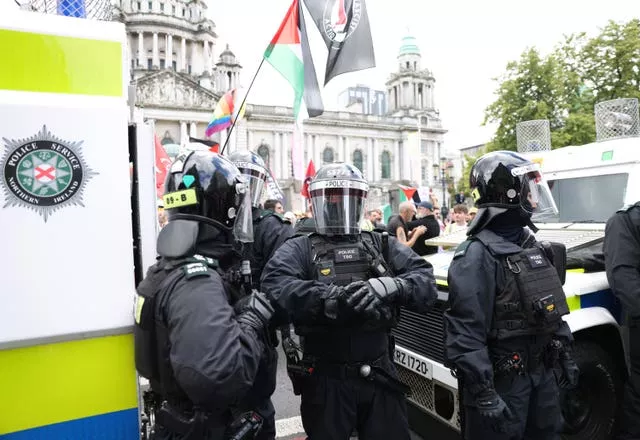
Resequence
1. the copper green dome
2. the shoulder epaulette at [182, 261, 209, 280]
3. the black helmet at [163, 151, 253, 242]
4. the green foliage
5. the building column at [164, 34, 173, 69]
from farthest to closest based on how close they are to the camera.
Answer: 1. the copper green dome
2. the building column at [164, 34, 173, 69]
3. the green foliage
4. the black helmet at [163, 151, 253, 242]
5. the shoulder epaulette at [182, 261, 209, 280]

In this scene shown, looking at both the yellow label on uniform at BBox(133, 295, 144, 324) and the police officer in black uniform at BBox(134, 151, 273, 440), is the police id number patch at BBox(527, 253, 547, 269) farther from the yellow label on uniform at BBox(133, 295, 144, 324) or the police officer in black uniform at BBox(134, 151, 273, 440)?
the yellow label on uniform at BBox(133, 295, 144, 324)

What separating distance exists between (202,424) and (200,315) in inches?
20.1

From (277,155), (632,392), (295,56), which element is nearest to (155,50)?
(277,155)

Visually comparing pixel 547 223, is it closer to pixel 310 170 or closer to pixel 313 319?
pixel 313 319

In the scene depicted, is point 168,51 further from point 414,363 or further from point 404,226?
point 414,363

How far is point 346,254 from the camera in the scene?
2.92 metres

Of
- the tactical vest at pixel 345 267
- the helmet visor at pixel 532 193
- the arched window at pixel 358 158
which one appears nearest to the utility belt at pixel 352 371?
the tactical vest at pixel 345 267

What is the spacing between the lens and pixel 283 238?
3.78 meters

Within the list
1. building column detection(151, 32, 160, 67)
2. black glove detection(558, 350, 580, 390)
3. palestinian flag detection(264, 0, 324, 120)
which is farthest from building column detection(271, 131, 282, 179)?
black glove detection(558, 350, 580, 390)

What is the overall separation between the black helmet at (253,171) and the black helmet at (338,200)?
1.07m

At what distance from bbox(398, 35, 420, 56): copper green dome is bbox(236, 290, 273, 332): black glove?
260 ft

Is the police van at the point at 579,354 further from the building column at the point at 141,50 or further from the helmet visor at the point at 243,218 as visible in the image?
the building column at the point at 141,50

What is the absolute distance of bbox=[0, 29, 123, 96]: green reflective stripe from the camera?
2.14 meters

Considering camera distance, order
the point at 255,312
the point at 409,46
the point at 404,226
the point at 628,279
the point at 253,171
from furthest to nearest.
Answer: the point at 409,46, the point at 404,226, the point at 253,171, the point at 628,279, the point at 255,312
